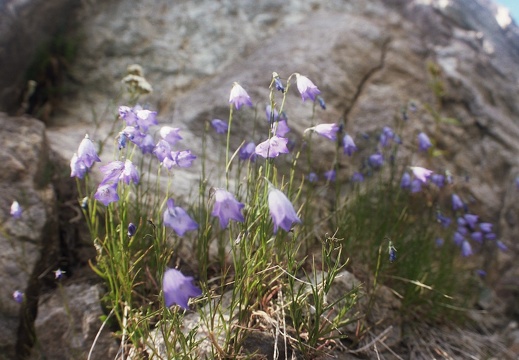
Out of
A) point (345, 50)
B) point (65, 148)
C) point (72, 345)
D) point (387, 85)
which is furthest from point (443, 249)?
point (65, 148)

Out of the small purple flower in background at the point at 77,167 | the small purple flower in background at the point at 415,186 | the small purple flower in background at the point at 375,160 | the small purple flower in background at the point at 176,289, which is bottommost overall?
the small purple flower in background at the point at 415,186

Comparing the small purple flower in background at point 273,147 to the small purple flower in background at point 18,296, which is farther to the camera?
the small purple flower in background at point 18,296

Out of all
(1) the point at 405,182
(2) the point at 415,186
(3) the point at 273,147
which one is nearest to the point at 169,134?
(3) the point at 273,147

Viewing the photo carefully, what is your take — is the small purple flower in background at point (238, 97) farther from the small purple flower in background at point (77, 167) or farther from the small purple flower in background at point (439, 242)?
the small purple flower in background at point (439, 242)

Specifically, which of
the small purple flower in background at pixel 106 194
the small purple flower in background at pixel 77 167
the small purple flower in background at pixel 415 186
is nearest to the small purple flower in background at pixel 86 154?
the small purple flower in background at pixel 77 167

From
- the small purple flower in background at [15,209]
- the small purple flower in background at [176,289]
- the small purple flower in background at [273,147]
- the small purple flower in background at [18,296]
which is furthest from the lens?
the small purple flower in background at [15,209]

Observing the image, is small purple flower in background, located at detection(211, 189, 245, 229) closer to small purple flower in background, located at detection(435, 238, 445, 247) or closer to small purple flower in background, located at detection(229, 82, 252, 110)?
small purple flower in background, located at detection(229, 82, 252, 110)

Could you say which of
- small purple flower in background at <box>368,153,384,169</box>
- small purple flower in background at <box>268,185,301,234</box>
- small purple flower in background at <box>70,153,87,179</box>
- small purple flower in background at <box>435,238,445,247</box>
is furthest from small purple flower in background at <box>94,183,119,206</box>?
small purple flower in background at <box>435,238,445,247</box>

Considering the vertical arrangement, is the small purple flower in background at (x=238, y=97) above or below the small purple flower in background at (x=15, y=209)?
above
